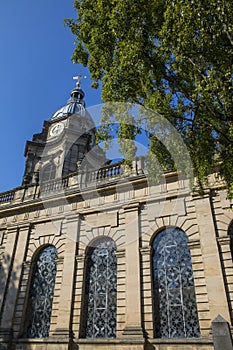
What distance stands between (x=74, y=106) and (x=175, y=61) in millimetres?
22795

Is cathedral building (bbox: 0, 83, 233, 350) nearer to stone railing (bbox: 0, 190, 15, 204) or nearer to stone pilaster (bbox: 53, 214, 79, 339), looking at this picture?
stone pilaster (bbox: 53, 214, 79, 339)

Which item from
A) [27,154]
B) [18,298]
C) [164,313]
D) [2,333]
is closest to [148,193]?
[164,313]

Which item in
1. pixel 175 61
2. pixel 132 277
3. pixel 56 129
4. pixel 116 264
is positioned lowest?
pixel 132 277

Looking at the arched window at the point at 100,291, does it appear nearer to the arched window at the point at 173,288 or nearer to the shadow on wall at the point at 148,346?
the shadow on wall at the point at 148,346

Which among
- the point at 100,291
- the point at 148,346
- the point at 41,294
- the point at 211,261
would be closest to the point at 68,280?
the point at 100,291

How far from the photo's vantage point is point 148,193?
13.1 m

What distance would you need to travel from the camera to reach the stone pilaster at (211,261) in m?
9.70

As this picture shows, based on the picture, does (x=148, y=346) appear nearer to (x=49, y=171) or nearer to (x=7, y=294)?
(x=7, y=294)

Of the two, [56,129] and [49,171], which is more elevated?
[56,129]

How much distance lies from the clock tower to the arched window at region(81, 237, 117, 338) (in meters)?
7.80

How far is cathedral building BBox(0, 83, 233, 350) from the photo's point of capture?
10.4 m

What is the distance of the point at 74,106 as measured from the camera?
29656 millimetres

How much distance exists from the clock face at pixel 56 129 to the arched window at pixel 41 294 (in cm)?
1292

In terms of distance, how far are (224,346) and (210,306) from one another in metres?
1.98
